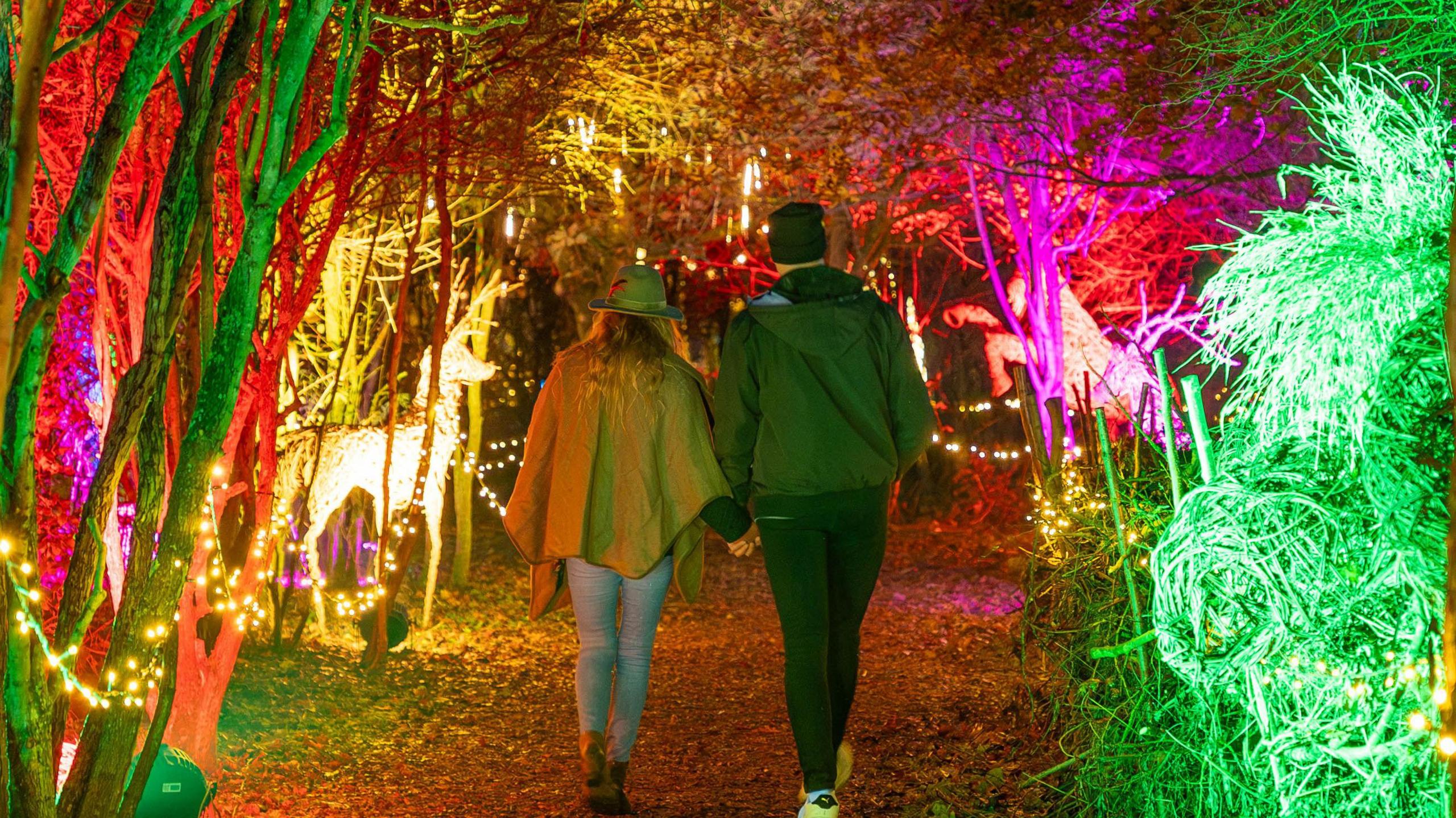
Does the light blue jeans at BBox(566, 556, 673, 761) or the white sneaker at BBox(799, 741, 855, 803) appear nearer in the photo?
the white sneaker at BBox(799, 741, 855, 803)

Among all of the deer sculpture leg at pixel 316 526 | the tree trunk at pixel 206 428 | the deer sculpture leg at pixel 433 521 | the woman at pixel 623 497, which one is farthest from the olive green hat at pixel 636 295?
the deer sculpture leg at pixel 433 521

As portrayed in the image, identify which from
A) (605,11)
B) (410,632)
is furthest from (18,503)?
(605,11)

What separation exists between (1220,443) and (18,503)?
2682mm

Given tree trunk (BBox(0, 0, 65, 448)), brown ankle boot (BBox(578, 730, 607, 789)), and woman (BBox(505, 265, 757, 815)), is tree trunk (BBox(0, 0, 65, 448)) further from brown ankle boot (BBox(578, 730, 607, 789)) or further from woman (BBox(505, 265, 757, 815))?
brown ankle boot (BBox(578, 730, 607, 789))

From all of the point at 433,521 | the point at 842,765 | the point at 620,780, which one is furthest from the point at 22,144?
the point at 433,521

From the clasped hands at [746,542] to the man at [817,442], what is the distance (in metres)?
0.24

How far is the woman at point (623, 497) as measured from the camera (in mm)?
4051

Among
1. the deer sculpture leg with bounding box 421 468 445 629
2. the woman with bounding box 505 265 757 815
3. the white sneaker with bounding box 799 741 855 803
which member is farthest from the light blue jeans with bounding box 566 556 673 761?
the deer sculpture leg with bounding box 421 468 445 629

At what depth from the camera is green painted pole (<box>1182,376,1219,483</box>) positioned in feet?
9.60

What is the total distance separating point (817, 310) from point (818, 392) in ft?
0.81

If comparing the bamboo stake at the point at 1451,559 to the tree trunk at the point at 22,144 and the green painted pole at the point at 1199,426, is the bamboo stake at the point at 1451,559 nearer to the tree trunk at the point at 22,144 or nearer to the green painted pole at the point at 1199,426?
the green painted pole at the point at 1199,426

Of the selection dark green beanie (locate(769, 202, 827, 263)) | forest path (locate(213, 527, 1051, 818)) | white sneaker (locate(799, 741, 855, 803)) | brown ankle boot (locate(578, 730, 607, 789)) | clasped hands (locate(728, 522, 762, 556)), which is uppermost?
dark green beanie (locate(769, 202, 827, 263))

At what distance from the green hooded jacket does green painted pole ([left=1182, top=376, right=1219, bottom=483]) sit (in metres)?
0.98

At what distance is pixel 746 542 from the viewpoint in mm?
4156
